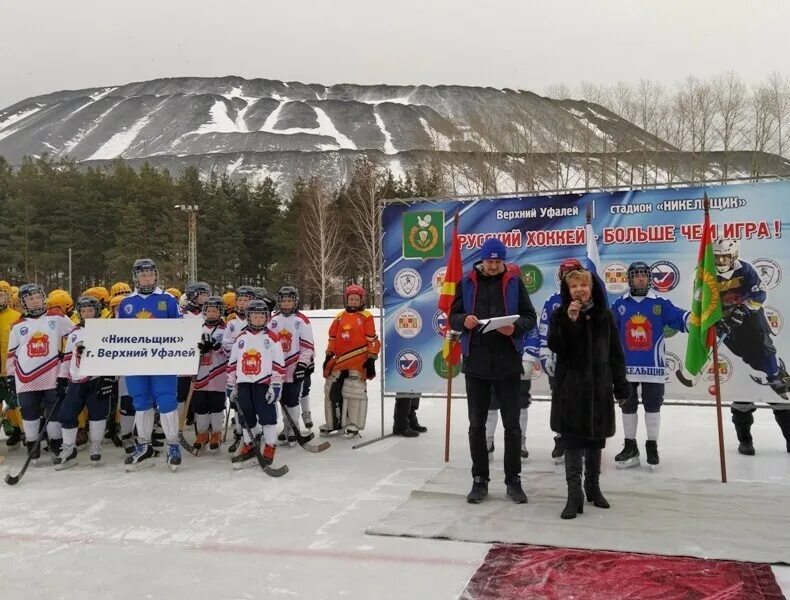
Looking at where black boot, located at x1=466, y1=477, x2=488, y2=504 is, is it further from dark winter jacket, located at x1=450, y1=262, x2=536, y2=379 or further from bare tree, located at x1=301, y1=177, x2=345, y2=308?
bare tree, located at x1=301, y1=177, x2=345, y2=308

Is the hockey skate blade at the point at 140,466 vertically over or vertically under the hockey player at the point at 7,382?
under

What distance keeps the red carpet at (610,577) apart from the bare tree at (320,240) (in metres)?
34.5

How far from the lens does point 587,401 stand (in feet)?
15.1

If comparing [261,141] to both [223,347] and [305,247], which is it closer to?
[305,247]

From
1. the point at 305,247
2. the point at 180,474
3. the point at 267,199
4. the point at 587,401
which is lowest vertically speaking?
the point at 180,474

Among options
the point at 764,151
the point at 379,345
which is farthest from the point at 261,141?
the point at 379,345

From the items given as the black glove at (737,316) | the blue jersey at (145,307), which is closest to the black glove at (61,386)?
the blue jersey at (145,307)

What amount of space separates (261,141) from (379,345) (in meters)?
141

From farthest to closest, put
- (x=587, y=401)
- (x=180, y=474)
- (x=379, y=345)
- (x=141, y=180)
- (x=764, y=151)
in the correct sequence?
1. (x=141, y=180)
2. (x=764, y=151)
3. (x=379, y=345)
4. (x=180, y=474)
5. (x=587, y=401)

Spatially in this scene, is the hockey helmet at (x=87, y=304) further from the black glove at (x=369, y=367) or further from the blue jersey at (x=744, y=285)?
the blue jersey at (x=744, y=285)

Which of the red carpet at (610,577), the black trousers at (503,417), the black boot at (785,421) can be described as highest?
the black trousers at (503,417)

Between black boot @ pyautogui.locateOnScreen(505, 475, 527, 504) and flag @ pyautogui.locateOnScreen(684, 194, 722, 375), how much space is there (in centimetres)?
217

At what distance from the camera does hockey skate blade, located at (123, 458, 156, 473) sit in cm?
629

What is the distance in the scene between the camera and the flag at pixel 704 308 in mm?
5746
